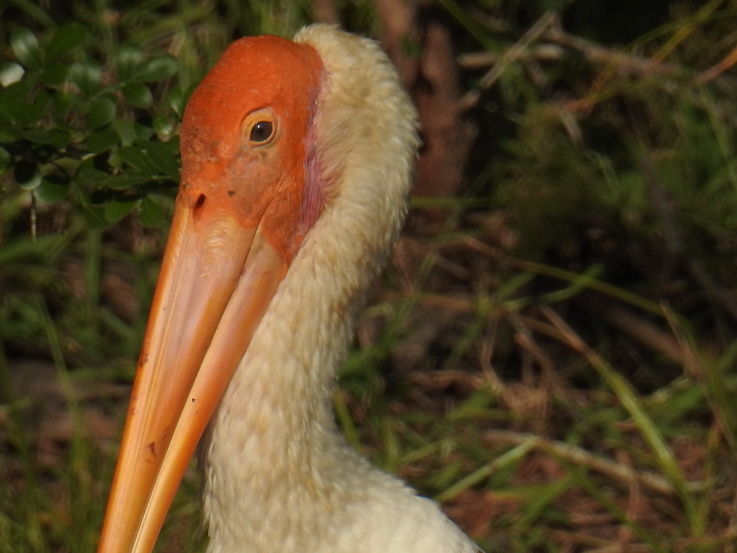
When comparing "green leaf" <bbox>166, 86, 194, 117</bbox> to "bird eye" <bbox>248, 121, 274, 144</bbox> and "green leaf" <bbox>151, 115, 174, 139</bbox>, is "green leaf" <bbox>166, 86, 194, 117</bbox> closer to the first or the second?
"green leaf" <bbox>151, 115, 174, 139</bbox>

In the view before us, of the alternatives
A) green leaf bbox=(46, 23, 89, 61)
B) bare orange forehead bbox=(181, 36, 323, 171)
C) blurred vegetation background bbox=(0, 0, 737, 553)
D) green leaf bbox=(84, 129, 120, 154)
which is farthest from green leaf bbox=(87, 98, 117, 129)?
blurred vegetation background bbox=(0, 0, 737, 553)

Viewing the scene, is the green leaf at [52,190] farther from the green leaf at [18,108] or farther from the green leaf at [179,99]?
the green leaf at [179,99]

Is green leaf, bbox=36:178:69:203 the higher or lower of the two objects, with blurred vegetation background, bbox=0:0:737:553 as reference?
higher

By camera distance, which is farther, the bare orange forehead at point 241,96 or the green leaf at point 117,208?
the green leaf at point 117,208

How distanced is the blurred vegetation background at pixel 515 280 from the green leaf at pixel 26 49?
142 cm

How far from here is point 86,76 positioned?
9.11 ft

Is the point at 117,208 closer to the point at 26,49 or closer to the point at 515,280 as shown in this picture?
the point at 26,49

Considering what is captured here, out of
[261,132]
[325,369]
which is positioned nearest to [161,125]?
[261,132]

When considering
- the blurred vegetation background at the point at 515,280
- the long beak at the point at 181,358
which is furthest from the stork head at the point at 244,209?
the blurred vegetation background at the point at 515,280

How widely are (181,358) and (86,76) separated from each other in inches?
32.0

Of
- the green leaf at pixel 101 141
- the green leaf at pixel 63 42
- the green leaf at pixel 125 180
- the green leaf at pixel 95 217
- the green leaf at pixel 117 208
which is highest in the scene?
the green leaf at pixel 63 42

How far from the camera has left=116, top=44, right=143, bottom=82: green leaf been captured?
279 centimetres

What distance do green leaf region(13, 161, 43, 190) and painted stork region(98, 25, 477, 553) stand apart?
1.89 feet

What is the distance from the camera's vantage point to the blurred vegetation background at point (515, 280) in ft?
14.4
